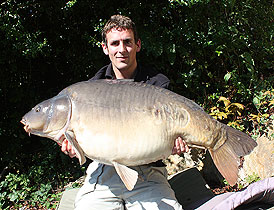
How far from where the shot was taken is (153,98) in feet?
6.57

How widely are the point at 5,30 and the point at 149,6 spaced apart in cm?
186

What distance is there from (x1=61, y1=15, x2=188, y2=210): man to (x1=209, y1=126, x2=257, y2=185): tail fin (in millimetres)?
498

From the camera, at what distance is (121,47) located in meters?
2.43

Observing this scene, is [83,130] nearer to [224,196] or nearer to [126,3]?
[224,196]

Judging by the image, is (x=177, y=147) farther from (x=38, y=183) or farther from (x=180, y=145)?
(x=38, y=183)

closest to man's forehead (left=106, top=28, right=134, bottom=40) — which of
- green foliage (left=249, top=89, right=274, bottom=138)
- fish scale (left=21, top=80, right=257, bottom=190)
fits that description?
fish scale (left=21, top=80, right=257, bottom=190)

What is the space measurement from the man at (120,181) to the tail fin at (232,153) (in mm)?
498

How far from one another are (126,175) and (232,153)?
0.75 metres

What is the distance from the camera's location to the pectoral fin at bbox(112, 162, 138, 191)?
1.94 meters

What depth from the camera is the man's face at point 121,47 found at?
96.3 inches

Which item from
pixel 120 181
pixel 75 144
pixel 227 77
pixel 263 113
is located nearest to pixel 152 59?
pixel 227 77

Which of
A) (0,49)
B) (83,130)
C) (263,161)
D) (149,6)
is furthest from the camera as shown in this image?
(149,6)

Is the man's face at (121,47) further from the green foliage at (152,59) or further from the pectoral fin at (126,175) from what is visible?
the green foliage at (152,59)

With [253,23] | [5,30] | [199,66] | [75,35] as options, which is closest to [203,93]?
[199,66]
